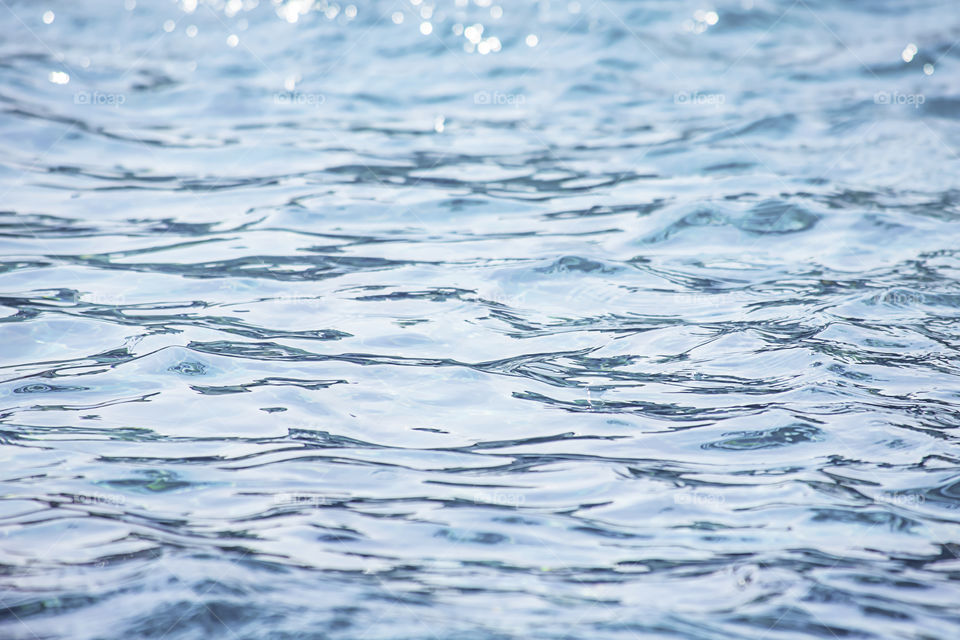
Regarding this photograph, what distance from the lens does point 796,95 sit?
9516 millimetres

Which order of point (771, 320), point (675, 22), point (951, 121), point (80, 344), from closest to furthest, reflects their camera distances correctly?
point (80, 344), point (771, 320), point (951, 121), point (675, 22)

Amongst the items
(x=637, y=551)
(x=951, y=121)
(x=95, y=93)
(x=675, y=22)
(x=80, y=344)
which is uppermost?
(x=675, y=22)

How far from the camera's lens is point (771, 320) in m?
5.06

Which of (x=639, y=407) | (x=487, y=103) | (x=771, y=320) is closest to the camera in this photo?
(x=639, y=407)

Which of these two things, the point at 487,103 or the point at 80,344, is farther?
the point at 487,103

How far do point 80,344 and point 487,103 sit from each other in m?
5.39

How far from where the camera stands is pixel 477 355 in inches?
183

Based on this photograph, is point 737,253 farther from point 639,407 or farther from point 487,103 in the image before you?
point 487,103

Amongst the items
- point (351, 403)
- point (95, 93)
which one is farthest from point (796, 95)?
point (351, 403)

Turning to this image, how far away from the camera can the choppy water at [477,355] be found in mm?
3025

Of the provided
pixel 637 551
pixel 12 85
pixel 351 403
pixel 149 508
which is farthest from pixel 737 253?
pixel 12 85

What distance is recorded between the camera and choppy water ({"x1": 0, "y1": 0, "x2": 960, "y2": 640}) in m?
3.03

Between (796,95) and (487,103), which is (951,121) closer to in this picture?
(796,95)

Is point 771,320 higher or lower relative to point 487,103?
lower
